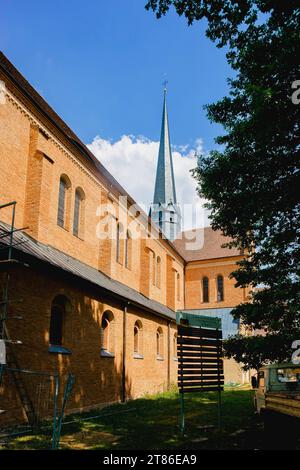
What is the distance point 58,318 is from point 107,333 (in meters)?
3.76

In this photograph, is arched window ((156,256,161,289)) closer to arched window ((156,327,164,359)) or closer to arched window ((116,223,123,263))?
arched window ((156,327,164,359))

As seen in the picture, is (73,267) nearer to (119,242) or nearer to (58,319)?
(58,319)

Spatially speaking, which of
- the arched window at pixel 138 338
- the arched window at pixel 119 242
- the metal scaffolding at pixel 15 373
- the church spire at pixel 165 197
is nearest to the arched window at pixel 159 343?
the arched window at pixel 138 338

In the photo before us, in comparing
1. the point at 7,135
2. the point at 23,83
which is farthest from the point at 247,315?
the point at 23,83

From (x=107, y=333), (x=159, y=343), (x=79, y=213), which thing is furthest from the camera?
(x=159, y=343)

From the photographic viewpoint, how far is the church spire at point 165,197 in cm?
4793

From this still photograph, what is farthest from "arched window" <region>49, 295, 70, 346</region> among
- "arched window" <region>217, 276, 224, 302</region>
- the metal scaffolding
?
"arched window" <region>217, 276, 224, 302</region>

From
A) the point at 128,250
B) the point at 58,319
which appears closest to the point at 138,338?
the point at 128,250

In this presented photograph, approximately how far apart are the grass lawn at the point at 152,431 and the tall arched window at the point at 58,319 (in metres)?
2.21

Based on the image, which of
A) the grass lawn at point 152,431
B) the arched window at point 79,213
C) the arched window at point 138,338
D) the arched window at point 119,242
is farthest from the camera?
the arched window at point 119,242

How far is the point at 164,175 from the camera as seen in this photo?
4969cm

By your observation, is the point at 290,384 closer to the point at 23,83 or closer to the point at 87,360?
the point at 87,360

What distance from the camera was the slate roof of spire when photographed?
48716 millimetres

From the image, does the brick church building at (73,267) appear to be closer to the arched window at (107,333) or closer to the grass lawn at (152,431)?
the arched window at (107,333)
